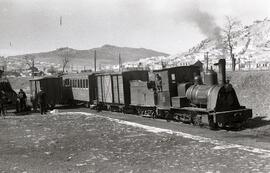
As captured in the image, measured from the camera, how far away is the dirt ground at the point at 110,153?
32.0 feet

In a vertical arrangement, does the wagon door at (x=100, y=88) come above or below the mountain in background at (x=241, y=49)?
below

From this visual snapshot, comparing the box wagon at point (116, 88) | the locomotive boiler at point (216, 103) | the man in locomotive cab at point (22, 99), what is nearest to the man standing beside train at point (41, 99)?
the man in locomotive cab at point (22, 99)

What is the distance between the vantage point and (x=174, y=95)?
61.3 ft

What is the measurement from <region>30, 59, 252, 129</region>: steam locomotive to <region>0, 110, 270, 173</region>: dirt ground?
1.10m

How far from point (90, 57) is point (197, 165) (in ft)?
609

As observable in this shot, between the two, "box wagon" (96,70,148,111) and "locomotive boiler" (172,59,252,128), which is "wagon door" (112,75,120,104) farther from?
"locomotive boiler" (172,59,252,128)

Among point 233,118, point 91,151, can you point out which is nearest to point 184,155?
point 91,151

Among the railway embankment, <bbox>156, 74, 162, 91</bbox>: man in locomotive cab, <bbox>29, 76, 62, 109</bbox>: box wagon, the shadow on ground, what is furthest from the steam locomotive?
the railway embankment

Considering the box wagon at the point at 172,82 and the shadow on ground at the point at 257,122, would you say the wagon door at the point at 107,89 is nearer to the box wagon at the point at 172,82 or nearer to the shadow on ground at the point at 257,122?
the box wagon at the point at 172,82

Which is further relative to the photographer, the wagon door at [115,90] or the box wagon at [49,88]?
the box wagon at [49,88]

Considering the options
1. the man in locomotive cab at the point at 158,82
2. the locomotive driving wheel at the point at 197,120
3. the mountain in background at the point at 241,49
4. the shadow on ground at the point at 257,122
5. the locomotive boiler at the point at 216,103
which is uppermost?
the mountain in background at the point at 241,49

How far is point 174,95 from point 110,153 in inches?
308

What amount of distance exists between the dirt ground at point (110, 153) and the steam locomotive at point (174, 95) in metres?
1.10

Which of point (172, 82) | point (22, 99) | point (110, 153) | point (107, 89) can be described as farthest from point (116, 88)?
point (110, 153)
